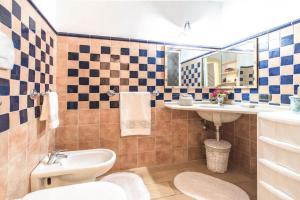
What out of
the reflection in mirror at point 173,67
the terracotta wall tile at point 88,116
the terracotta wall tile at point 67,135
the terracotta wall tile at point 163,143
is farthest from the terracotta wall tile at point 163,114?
the terracotta wall tile at point 67,135

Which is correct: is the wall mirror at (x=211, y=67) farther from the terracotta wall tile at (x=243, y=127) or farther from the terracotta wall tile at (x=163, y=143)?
the terracotta wall tile at (x=163, y=143)

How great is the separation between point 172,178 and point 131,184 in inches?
17.5

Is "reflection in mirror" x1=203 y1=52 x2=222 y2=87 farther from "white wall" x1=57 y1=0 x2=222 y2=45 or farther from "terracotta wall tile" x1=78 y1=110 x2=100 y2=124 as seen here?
"terracotta wall tile" x1=78 y1=110 x2=100 y2=124

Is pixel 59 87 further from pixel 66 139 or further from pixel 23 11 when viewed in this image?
pixel 23 11

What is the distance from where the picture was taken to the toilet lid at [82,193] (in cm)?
87

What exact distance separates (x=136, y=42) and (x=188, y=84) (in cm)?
83

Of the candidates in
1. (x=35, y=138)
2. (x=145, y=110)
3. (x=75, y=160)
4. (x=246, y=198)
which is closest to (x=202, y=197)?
(x=246, y=198)

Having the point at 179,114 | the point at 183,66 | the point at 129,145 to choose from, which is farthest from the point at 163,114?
the point at 183,66

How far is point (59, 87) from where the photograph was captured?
69.2 inches

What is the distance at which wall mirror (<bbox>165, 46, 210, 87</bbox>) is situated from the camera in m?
2.08

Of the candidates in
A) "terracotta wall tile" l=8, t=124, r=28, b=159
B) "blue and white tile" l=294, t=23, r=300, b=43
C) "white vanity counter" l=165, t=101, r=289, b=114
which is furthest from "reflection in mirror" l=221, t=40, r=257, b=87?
"terracotta wall tile" l=8, t=124, r=28, b=159

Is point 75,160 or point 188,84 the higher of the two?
point 188,84

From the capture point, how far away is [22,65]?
3.40 feet

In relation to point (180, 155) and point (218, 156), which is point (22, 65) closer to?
point (180, 155)
